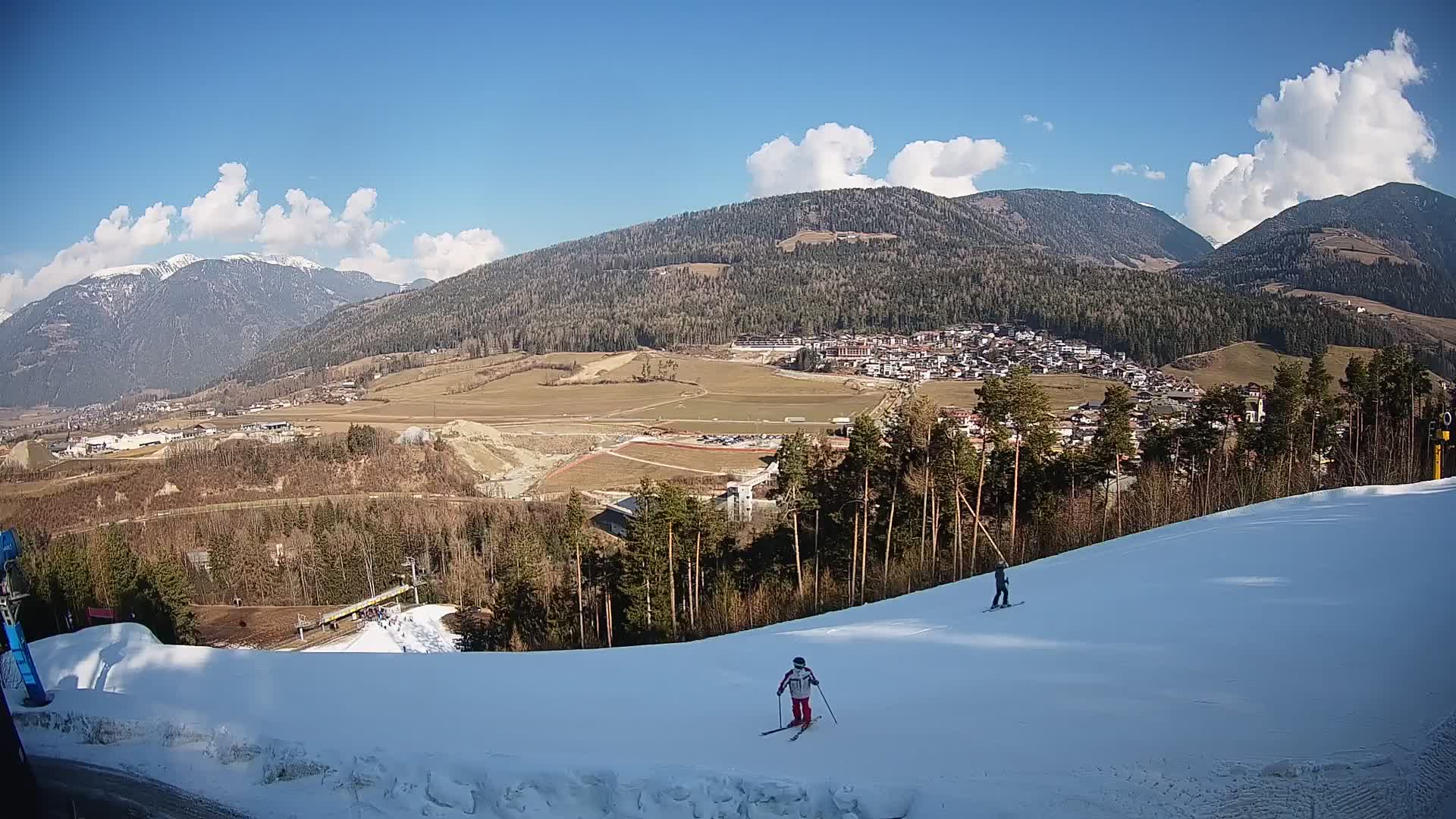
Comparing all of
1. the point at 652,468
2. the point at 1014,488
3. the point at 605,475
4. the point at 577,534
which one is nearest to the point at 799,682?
the point at 1014,488

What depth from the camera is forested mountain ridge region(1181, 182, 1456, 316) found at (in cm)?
10531

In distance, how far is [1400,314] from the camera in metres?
92.6

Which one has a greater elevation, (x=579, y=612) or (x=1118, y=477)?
(x=1118, y=477)

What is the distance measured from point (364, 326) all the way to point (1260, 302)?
588ft

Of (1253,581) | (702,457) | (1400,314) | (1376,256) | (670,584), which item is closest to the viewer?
(1253,581)

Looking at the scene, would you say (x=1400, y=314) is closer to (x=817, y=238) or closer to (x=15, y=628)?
(x=817, y=238)

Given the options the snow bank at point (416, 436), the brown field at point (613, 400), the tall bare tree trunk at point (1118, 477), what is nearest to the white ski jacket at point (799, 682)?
the tall bare tree trunk at point (1118, 477)

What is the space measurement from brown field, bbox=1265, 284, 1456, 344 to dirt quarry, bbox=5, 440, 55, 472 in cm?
12793

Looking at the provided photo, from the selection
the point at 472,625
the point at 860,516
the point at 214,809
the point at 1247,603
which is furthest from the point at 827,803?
the point at 472,625

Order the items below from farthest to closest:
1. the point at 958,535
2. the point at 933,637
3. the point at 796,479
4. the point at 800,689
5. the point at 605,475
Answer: the point at 605,475, the point at 796,479, the point at 958,535, the point at 933,637, the point at 800,689

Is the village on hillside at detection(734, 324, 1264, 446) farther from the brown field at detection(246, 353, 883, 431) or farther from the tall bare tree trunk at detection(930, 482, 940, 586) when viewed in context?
the tall bare tree trunk at detection(930, 482, 940, 586)

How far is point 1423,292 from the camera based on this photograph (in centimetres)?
10031

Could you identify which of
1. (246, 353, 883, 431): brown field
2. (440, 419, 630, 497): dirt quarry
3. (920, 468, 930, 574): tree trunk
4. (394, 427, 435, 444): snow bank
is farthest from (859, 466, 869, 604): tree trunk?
A: (394, 427, 435, 444): snow bank

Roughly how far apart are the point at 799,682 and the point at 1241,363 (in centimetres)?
8096
